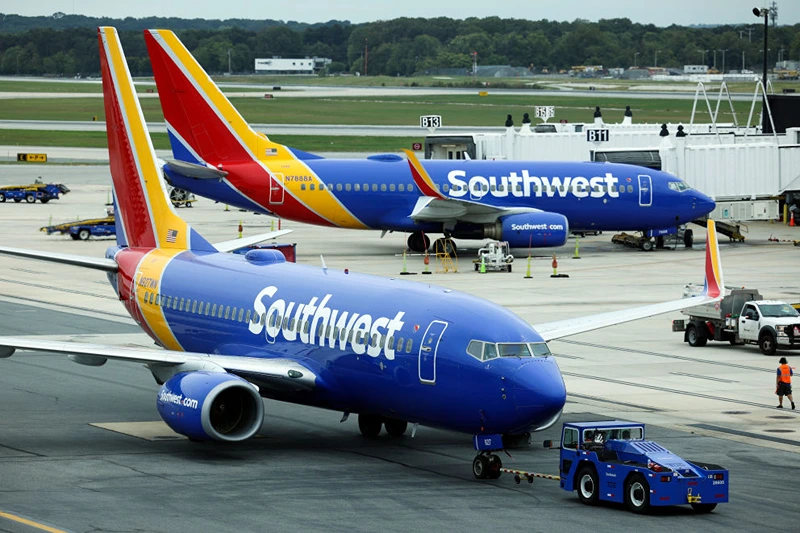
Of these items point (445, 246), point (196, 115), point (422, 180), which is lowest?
point (445, 246)

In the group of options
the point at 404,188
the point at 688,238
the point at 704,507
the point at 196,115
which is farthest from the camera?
the point at 688,238

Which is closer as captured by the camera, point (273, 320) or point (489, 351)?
point (489, 351)

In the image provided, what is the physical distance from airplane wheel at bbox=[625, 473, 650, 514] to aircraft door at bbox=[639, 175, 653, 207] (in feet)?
159

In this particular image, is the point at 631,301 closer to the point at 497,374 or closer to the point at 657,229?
the point at 657,229

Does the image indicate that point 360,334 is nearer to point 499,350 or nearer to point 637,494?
point 499,350

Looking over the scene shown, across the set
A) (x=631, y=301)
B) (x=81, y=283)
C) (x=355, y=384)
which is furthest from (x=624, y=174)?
(x=355, y=384)

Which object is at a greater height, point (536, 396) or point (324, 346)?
point (324, 346)

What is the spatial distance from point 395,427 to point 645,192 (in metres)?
43.3

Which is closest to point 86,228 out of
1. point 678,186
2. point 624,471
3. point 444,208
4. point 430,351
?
point 444,208

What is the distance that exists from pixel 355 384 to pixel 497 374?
14.2 feet

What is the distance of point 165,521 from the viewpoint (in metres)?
25.1

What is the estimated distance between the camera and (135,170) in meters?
40.4

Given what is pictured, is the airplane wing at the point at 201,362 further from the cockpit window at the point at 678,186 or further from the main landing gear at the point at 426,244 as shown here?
the cockpit window at the point at 678,186

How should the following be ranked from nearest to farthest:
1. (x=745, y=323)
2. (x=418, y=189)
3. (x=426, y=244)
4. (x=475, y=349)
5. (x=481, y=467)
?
(x=475, y=349) → (x=481, y=467) → (x=745, y=323) → (x=418, y=189) → (x=426, y=244)
